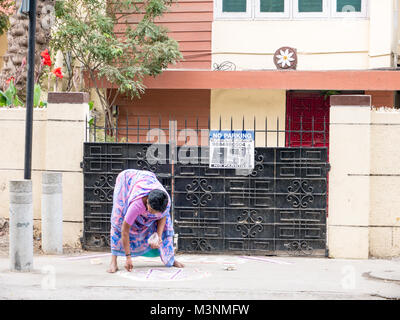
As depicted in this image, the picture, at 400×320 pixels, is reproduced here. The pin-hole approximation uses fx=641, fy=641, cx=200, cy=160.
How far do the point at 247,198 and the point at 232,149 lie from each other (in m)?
0.73

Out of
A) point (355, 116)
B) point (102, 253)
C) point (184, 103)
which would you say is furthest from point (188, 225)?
point (184, 103)

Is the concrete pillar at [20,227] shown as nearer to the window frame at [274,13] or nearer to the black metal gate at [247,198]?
the black metal gate at [247,198]

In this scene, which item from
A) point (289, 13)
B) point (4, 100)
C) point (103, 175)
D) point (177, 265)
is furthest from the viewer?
point (289, 13)

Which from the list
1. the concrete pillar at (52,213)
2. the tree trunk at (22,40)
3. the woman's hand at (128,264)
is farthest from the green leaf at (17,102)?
the woman's hand at (128,264)

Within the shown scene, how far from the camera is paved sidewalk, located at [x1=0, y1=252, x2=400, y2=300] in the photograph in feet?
22.1

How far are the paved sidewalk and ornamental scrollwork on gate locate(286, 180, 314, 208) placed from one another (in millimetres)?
790

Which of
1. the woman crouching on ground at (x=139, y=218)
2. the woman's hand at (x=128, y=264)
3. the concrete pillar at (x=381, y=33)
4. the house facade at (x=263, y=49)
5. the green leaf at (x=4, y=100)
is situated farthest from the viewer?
the house facade at (x=263, y=49)

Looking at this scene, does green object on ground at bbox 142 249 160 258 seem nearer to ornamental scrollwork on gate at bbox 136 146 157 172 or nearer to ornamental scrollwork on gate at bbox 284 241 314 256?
ornamental scrollwork on gate at bbox 136 146 157 172

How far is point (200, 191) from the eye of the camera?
Answer: 9.20 meters

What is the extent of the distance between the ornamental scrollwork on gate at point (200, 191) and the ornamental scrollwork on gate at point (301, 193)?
114cm

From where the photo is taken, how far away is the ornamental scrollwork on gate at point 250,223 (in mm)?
9141

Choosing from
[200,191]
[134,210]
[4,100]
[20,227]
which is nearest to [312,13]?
[200,191]

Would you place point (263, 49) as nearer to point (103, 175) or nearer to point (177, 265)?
point (103, 175)

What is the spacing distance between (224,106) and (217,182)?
455cm
